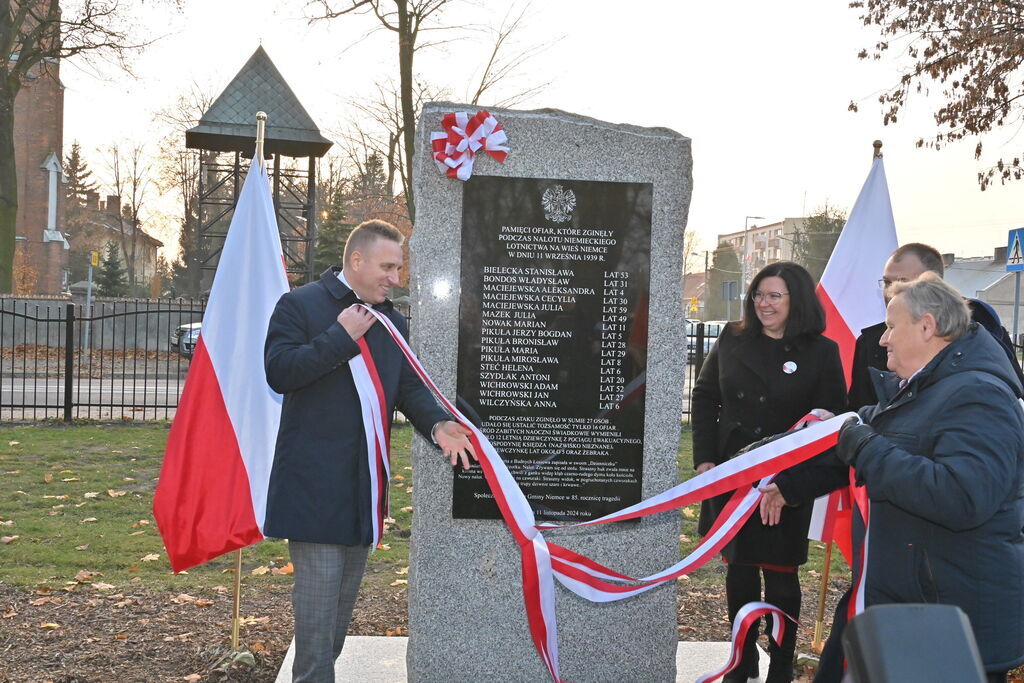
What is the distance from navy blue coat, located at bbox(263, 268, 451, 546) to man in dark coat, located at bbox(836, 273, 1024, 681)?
5.53 ft

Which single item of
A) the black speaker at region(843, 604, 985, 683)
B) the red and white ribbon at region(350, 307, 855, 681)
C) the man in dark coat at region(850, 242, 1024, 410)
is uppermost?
the man in dark coat at region(850, 242, 1024, 410)

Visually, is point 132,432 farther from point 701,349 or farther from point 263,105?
point 263,105

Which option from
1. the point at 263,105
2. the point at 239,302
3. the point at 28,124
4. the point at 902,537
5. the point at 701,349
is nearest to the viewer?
the point at 902,537

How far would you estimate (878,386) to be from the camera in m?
2.90

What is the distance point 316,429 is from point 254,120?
17.0 m

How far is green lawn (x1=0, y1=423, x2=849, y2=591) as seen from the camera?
5695mm

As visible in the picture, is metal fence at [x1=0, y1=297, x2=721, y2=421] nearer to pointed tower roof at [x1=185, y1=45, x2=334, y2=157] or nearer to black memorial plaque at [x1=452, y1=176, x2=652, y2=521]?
black memorial plaque at [x1=452, y1=176, x2=652, y2=521]

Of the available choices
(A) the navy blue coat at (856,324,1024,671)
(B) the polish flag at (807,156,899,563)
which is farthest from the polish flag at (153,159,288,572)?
(B) the polish flag at (807,156,899,563)

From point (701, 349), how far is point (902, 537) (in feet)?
32.8

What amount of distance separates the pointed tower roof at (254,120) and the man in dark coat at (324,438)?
15.7 metres

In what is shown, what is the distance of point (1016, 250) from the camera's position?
9156 mm

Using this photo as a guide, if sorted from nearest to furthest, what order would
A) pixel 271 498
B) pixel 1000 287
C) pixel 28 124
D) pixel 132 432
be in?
1. pixel 271 498
2. pixel 132 432
3. pixel 28 124
4. pixel 1000 287

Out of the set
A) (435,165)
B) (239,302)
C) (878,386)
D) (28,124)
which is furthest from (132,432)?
(28,124)

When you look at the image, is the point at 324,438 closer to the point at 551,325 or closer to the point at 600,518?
the point at 551,325
